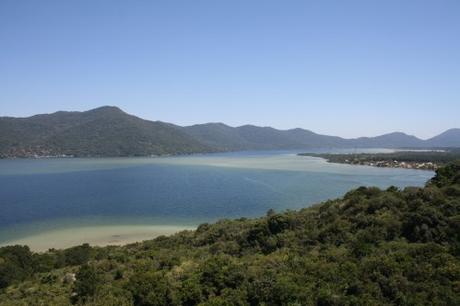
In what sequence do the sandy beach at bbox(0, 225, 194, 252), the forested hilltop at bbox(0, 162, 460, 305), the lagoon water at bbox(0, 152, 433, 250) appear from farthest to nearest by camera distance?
the lagoon water at bbox(0, 152, 433, 250) → the sandy beach at bbox(0, 225, 194, 252) → the forested hilltop at bbox(0, 162, 460, 305)

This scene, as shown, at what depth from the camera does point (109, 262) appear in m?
23.3

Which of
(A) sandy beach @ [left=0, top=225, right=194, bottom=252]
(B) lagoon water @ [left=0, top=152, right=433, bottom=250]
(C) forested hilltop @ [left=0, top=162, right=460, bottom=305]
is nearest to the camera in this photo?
(C) forested hilltop @ [left=0, top=162, right=460, bottom=305]

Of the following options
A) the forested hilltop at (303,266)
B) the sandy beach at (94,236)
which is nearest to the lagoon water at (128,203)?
the sandy beach at (94,236)

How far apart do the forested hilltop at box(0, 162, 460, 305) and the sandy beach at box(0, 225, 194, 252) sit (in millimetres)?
11379

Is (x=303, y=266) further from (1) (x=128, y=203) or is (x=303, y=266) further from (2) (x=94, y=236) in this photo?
(1) (x=128, y=203)

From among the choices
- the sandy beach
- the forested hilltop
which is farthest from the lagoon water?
the forested hilltop

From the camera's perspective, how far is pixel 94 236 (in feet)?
147

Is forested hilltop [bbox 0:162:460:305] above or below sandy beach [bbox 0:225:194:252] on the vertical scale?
above

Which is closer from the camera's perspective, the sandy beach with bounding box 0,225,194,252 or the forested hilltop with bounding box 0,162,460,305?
the forested hilltop with bounding box 0,162,460,305

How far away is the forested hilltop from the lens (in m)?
12.1

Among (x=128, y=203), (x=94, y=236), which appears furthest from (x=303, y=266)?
(x=128, y=203)

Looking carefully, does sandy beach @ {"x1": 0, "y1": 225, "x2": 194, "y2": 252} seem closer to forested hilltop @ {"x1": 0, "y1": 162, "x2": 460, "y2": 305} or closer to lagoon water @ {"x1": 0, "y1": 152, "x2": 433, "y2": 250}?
lagoon water @ {"x1": 0, "y1": 152, "x2": 433, "y2": 250}

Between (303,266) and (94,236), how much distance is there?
35027 millimetres

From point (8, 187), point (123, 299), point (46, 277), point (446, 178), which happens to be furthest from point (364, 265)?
point (8, 187)
